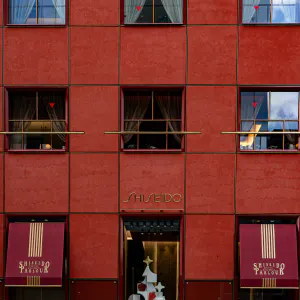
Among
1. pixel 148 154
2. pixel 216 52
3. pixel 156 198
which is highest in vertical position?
pixel 216 52

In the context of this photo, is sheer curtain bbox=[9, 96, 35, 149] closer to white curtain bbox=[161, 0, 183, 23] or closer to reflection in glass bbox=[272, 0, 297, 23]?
white curtain bbox=[161, 0, 183, 23]

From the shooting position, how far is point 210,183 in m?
12.1

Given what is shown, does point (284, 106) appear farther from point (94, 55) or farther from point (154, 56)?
point (94, 55)

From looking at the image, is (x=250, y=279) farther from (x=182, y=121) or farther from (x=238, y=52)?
(x=238, y=52)

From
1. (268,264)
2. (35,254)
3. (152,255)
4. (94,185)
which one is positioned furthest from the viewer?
(152,255)

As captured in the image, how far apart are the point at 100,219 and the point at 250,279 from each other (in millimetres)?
4777

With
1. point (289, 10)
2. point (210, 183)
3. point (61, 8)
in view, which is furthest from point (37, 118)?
point (289, 10)

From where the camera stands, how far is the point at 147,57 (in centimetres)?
1221

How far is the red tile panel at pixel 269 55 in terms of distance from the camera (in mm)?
12148

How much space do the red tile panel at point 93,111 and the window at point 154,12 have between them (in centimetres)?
232

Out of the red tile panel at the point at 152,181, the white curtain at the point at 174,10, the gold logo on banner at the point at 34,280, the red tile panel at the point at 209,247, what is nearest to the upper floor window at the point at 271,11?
the white curtain at the point at 174,10

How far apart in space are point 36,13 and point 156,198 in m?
6.88

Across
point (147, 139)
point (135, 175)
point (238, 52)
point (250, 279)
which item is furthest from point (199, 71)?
point (250, 279)

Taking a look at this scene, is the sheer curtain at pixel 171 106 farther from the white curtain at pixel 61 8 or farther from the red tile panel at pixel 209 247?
the white curtain at pixel 61 8
